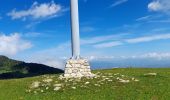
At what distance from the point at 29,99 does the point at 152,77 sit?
1852 centimetres

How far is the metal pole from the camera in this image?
55.1 meters

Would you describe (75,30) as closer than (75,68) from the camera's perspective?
No

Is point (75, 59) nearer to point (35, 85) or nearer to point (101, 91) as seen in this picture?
point (35, 85)

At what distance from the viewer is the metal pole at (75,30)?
A: 5509cm

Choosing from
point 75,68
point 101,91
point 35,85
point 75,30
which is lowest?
point 101,91

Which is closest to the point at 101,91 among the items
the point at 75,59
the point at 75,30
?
the point at 75,59

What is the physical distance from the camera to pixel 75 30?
55250mm

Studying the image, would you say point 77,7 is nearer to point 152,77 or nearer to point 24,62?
point 152,77

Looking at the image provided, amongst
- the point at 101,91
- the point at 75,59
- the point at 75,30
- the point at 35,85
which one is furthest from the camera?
the point at 75,30

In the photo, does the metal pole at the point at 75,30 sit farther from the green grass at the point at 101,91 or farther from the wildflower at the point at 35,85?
the wildflower at the point at 35,85

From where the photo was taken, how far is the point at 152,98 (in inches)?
1684

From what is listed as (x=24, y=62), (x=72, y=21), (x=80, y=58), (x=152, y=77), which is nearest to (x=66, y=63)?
(x=80, y=58)

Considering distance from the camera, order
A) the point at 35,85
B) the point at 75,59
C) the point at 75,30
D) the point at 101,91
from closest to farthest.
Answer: the point at 101,91 < the point at 35,85 < the point at 75,59 < the point at 75,30

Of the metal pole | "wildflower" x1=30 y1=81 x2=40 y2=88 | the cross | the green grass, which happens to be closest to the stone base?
the cross
